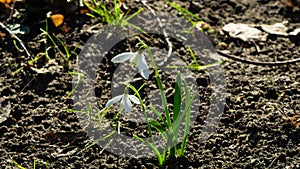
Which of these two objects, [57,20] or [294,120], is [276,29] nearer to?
[294,120]

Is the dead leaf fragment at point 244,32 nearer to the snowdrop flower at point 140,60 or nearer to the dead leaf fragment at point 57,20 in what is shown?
the dead leaf fragment at point 57,20

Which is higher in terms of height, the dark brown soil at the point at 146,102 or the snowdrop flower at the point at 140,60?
the snowdrop flower at the point at 140,60

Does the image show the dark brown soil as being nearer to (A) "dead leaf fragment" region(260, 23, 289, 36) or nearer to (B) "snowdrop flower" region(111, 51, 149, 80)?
(A) "dead leaf fragment" region(260, 23, 289, 36)

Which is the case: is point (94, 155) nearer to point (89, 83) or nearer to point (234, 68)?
point (89, 83)

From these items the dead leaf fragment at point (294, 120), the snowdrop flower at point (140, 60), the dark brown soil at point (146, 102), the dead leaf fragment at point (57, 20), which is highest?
the snowdrop flower at point (140, 60)

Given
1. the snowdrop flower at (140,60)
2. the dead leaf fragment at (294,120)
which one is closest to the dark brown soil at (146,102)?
the dead leaf fragment at (294,120)

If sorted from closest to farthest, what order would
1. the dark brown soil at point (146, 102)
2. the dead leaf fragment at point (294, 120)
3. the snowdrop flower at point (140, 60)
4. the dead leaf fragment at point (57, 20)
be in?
1. the snowdrop flower at point (140, 60)
2. the dark brown soil at point (146, 102)
3. the dead leaf fragment at point (294, 120)
4. the dead leaf fragment at point (57, 20)

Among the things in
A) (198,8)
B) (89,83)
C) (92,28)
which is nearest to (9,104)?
(89,83)

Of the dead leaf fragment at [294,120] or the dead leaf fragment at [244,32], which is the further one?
the dead leaf fragment at [244,32]
